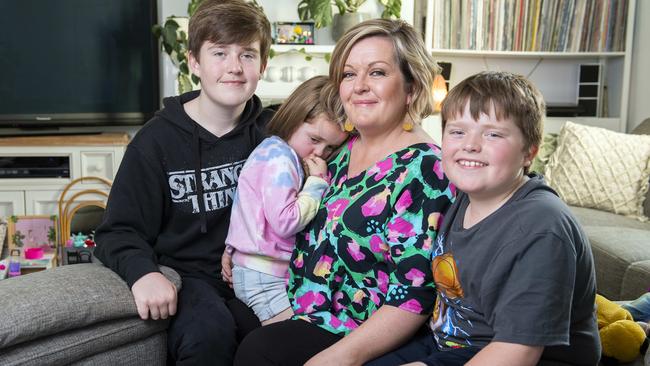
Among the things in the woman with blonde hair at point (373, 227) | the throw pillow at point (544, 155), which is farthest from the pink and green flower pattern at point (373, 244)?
the throw pillow at point (544, 155)

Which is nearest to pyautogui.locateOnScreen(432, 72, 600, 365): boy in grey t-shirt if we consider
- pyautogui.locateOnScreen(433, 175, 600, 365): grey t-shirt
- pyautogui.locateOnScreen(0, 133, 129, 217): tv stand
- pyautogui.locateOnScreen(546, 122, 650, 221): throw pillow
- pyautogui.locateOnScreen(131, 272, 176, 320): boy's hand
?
pyautogui.locateOnScreen(433, 175, 600, 365): grey t-shirt

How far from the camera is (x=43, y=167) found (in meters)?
3.89

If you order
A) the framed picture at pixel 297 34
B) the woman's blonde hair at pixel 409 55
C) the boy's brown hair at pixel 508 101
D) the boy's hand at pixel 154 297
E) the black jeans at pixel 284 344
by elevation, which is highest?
the framed picture at pixel 297 34

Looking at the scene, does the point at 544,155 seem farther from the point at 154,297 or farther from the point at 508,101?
the point at 154,297

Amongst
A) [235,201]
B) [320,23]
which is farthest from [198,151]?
[320,23]

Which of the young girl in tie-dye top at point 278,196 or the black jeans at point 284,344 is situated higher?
the young girl in tie-dye top at point 278,196

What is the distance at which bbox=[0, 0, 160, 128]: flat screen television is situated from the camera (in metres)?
3.97

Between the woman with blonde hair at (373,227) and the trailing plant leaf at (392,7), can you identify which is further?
the trailing plant leaf at (392,7)

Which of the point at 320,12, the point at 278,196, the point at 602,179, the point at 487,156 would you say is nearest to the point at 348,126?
the point at 278,196

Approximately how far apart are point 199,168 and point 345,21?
7.60 ft

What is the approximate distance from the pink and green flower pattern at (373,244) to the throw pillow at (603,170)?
190 cm

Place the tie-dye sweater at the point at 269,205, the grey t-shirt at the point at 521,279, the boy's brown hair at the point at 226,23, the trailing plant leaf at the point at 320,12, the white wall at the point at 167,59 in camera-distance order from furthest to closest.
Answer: the white wall at the point at 167,59
the trailing plant leaf at the point at 320,12
the boy's brown hair at the point at 226,23
the tie-dye sweater at the point at 269,205
the grey t-shirt at the point at 521,279

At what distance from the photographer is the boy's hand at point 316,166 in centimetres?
171

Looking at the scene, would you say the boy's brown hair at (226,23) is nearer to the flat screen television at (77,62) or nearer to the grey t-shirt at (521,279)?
the grey t-shirt at (521,279)
